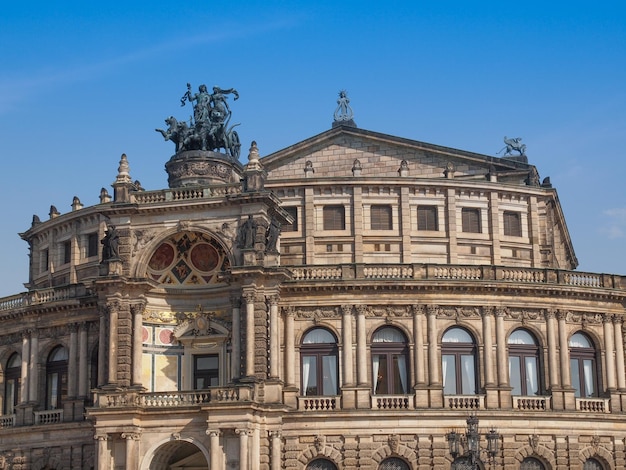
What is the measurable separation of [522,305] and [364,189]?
11.9 metres

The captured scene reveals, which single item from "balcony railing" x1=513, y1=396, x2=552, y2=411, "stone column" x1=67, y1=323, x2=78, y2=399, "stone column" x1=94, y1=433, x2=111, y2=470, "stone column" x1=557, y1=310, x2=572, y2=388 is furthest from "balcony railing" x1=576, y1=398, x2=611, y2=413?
"stone column" x1=67, y1=323, x2=78, y2=399

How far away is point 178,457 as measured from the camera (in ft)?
188

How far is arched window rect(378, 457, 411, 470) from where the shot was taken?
54938mm

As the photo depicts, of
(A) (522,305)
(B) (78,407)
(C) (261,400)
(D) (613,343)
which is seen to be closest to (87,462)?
(B) (78,407)

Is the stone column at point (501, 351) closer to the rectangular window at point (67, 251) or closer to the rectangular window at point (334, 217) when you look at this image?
the rectangular window at point (334, 217)

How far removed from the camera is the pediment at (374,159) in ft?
224

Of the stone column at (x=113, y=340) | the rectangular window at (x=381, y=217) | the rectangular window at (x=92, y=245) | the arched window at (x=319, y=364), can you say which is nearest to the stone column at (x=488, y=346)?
the arched window at (x=319, y=364)

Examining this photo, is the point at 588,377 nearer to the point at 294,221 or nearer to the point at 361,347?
the point at 361,347

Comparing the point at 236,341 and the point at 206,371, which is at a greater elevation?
the point at 236,341

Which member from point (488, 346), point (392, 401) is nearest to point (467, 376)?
point (488, 346)

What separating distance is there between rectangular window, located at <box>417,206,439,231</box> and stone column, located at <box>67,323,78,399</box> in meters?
20.1

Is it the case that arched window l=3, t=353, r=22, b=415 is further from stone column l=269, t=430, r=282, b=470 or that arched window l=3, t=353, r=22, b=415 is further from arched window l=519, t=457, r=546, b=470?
arched window l=519, t=457, r=546, b=470

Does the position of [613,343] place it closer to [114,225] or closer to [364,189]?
[364,189]

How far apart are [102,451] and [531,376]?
21773 millimetres
